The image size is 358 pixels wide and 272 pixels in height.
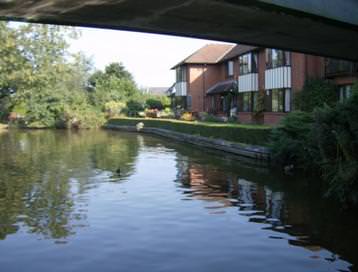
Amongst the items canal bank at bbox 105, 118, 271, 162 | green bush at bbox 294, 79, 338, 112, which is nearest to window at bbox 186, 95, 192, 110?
canal bank at bbox 105, 118, 271, 162

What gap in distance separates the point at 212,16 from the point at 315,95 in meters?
22.6

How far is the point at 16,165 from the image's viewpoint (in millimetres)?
24062

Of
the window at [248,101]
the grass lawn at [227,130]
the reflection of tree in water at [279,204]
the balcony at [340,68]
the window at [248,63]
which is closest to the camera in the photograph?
the reflection of tree in water at [279,204]

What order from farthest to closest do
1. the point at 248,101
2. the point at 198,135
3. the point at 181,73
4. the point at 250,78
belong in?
the point at 181,73 < the point at 248,101 < the point at 250,78 < the point at 198,135

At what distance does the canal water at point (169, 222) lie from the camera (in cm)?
952

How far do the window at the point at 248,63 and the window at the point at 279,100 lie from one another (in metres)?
3.73

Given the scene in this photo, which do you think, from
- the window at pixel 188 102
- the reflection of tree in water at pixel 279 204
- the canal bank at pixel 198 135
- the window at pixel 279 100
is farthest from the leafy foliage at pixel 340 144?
the window at pixel 188 102

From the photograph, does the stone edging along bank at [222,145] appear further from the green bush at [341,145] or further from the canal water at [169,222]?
the green bush at [341,145]

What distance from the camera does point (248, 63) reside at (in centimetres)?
4241

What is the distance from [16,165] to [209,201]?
1232 cm

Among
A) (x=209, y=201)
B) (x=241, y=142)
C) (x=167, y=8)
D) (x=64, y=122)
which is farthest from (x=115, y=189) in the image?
(x=64, y=122)

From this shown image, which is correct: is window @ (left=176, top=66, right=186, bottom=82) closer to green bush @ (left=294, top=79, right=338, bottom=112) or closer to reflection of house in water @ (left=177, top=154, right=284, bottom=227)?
green bush @ (left=294, top=79, right=338, bottom=112)

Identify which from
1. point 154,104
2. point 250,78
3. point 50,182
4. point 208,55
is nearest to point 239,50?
point 250,78

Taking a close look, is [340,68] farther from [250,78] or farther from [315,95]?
[250,78]
